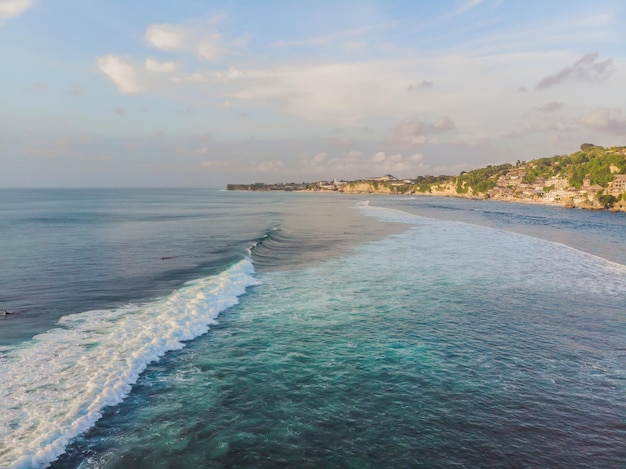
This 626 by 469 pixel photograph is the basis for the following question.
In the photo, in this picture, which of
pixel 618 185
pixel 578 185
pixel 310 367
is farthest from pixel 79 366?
pixel 578 185

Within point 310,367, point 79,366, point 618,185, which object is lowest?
point 310,367

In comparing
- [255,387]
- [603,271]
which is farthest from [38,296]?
[603,271]

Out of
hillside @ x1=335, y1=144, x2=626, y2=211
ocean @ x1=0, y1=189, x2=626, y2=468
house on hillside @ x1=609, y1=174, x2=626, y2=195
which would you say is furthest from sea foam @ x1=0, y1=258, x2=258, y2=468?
house on hillside @ x1=609, y1=174, x2=626, y2=195

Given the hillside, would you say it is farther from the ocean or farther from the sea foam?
the sea foam

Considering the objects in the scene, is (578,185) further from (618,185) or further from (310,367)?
(310,367)

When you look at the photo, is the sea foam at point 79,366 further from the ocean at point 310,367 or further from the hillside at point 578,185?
the hillside at point 578,185

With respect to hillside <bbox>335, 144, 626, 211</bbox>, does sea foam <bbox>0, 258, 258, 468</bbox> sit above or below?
below
